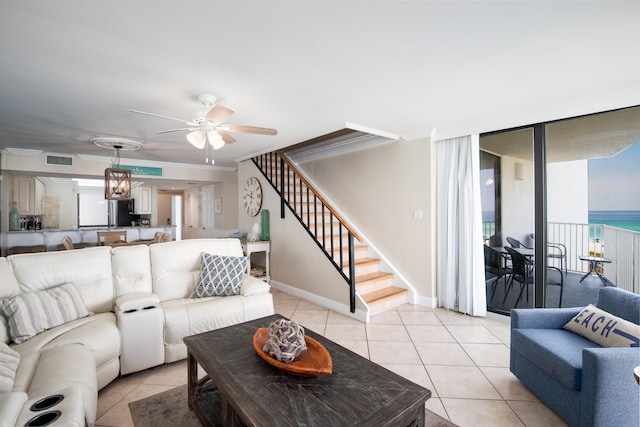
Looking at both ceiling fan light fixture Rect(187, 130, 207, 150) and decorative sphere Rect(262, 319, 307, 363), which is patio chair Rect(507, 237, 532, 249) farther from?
ceiling fan light fixture Rect(187, 130, 207, 150)

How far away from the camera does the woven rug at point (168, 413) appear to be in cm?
183

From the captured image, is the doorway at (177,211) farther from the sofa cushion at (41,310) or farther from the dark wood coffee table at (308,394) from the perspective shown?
the dark wood coffee table at (308,394)

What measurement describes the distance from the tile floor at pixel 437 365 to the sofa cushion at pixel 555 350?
330 mm

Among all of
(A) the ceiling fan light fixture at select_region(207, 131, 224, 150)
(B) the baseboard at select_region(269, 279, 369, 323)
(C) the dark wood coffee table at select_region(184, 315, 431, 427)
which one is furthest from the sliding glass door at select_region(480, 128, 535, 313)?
(A) the ceiling fan light fixture at select_region(207, 131, 224, 150)

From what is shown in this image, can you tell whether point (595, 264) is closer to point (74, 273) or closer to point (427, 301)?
point (427, 301)

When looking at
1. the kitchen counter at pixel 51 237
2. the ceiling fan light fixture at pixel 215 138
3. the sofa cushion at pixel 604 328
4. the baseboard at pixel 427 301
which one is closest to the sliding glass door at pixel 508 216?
the baseboard at pixel 427 301

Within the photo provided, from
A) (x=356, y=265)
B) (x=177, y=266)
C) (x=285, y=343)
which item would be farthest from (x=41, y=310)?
(x=356, y=265)

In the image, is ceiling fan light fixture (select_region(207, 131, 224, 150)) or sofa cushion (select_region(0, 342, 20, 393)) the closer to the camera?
sofa cushion (select_region(0, 342, 20, 393))

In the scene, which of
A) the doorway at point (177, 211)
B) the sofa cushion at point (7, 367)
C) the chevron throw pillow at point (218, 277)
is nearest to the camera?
the sofa cushion at point (7, 367)

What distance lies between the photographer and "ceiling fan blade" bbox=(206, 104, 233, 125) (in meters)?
2.28

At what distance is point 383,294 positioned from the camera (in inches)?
155

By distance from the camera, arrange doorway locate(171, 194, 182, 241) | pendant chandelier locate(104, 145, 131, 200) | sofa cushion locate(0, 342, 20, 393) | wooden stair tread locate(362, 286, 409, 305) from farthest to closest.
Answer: doorway locate(171, 194, 182, 241)
pendant chandelier locate(104, 145, 131, 200)
wooden stair tread locate(362, 286, 409, 305)
sofa cushion locate(0, 342, 20, 393)

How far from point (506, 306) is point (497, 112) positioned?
229 cm

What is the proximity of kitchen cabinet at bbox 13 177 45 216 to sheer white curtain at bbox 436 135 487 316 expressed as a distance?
340 inches
